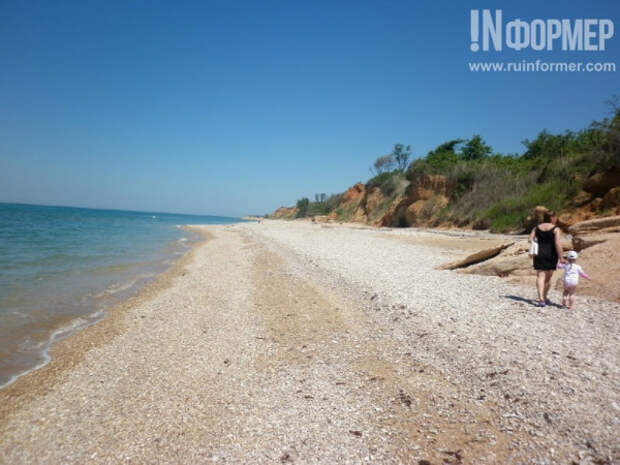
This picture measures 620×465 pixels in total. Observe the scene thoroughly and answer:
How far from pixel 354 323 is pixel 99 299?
7.11 meters

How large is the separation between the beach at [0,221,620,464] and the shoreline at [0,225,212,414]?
3 centimetres

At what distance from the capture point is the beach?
2.65 m

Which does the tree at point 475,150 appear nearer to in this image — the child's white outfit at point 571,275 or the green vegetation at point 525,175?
the green vegetation at point 525,175

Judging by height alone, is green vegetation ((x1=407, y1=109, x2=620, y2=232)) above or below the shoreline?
above

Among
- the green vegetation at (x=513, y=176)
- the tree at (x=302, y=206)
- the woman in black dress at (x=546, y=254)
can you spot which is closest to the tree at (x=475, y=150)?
the green vegetation at (x=513, y=176)

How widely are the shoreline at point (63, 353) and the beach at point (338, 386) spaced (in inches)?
1.3

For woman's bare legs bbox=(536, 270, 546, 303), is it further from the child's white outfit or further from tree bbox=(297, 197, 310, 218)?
tree bbox=(297, 197, 310, 218)

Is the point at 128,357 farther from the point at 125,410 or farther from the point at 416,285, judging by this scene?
the point at 416,285

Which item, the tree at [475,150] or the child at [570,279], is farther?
the tree at [475,150]

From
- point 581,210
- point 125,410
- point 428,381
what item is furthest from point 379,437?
point 581,210

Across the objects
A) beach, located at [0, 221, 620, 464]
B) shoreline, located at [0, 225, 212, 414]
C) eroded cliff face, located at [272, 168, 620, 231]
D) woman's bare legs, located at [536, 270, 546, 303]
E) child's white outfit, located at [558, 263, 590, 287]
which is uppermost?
eroded cliff face, located at [272, 168, 620, 231]

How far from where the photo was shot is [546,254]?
586 cm

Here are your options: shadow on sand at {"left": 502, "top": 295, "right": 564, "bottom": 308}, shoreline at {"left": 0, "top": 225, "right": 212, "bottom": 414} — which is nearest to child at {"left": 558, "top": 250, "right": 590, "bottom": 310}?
shadow on sand at {"left": 502, "top": 295, "right": 564, "bottom": 308}

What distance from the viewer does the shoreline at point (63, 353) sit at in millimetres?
3900
